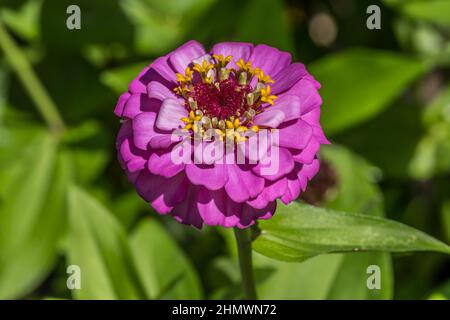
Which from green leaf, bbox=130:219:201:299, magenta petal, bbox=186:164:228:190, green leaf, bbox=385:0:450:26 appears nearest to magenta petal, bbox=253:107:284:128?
magenta petal, bbox=186:164:228:190

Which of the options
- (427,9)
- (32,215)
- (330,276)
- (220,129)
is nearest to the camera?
(220,129)

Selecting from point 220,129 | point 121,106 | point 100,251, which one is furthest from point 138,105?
point 100,251

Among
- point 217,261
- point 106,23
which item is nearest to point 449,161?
point 217,261

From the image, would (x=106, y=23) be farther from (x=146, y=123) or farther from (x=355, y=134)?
(x=146, y=123)

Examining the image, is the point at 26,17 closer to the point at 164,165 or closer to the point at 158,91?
the point at 158,91

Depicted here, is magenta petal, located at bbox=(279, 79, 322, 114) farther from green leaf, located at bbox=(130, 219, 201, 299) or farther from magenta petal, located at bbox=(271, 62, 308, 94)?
green leaf, located at bbox=(130, 219, 201, 299)
